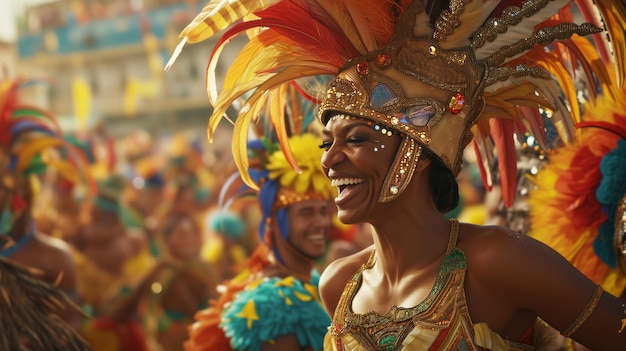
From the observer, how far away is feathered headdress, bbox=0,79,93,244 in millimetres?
6852

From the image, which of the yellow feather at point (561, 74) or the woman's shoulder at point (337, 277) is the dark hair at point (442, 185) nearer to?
the woman's shoulder at point (337, 277)

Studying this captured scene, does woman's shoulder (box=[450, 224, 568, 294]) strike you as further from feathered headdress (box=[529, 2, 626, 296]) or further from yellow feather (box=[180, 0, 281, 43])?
yellow feather (box=[180, 0, 281, 43])

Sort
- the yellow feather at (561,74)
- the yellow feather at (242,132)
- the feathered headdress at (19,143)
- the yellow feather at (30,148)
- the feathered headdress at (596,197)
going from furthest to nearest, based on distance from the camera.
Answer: the yellow feather at (30,148) < the feathered headdress at (19,143) < the feathered headdress at (596,197) < the yellow feather at (242,132) < the yellow feather at (561,74)

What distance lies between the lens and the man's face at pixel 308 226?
518 cm

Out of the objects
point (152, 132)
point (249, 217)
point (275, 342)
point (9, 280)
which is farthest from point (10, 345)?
point (152, 132)

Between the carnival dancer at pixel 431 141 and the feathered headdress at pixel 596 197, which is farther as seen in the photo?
the feathered headdress at pixel 596 197

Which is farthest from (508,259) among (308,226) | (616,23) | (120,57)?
(120,57)

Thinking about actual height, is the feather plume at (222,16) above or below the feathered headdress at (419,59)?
above

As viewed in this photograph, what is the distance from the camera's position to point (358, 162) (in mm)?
3203

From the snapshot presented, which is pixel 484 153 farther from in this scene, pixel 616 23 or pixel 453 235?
pixel 616 23

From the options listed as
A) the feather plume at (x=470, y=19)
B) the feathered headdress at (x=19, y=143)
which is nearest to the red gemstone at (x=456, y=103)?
the feather plume at (x=470, y=19)

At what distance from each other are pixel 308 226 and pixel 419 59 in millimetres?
2115

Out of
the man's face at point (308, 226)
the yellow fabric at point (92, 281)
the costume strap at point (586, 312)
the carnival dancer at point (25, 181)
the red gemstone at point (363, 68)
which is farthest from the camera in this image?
the yellow fabric at point (92, 281)

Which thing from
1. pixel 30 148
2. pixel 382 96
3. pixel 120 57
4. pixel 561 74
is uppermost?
pixel 120 57
